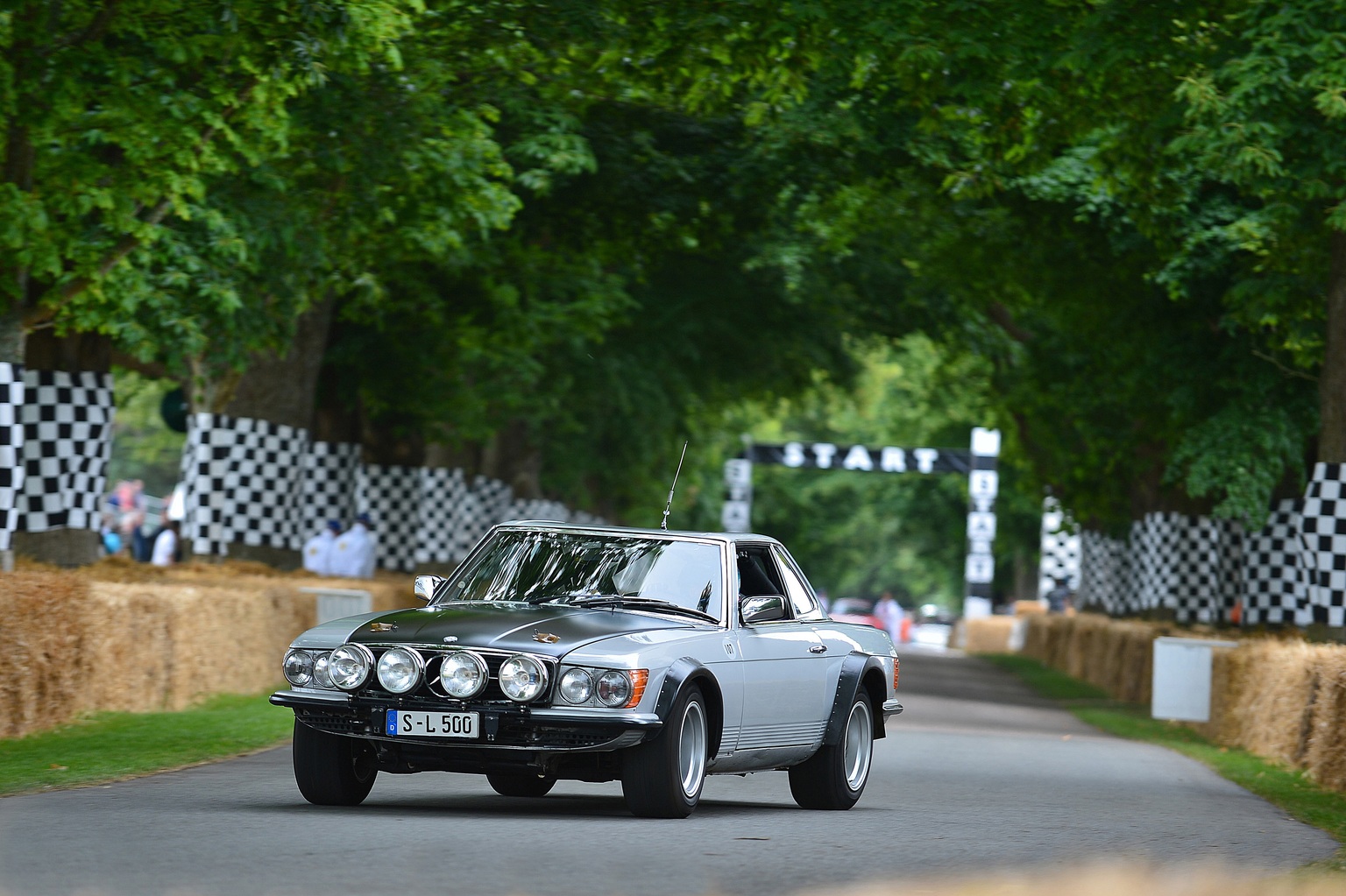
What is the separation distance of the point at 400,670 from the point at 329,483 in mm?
23808

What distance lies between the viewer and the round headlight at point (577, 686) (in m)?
9.91

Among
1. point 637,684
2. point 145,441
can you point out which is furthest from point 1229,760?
point 145,441

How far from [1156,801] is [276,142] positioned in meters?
9.85

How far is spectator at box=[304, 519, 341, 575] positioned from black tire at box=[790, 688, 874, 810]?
1777cm

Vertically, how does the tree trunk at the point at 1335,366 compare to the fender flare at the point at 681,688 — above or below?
above

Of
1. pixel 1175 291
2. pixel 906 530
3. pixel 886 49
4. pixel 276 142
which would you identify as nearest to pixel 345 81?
pixel 276 142

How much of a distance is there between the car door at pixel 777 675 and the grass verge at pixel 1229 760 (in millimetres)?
2890

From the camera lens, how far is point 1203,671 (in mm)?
24859

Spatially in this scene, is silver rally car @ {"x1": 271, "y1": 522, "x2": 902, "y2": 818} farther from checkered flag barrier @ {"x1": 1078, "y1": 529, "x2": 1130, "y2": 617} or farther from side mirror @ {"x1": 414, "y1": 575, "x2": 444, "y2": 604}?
checkered flag barrier @ {"x1": 1078, "y1": 529, "x2": 1130, "y2": 617}

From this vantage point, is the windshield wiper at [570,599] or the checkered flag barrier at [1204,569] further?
the checkered flag barrier at [1204,569]

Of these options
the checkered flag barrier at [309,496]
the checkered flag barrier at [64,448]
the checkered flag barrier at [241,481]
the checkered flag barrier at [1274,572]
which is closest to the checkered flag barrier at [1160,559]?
the checkered flag barrier at [1274,572]

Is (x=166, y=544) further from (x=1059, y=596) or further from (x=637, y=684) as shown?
(x=1059, y=596)

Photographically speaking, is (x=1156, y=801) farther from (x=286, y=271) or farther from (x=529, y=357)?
(x=529, y=357)

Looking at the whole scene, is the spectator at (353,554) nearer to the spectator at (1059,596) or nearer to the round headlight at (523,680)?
the round headlight at (523,680)
